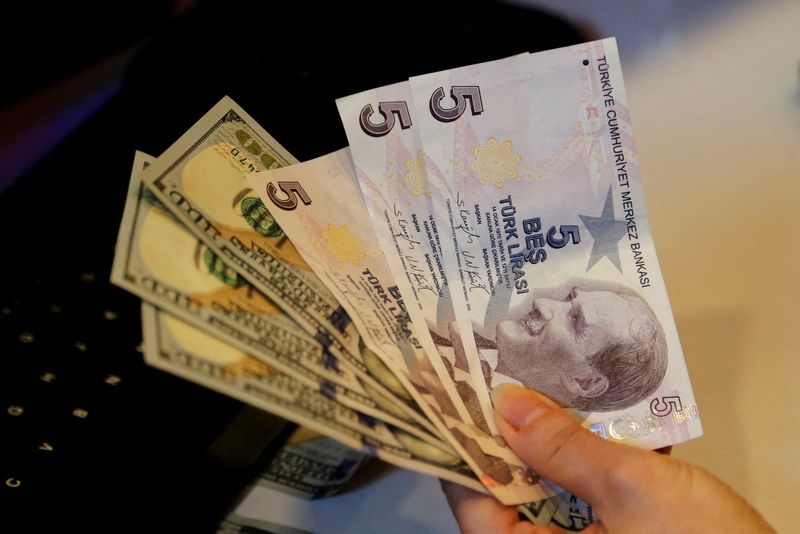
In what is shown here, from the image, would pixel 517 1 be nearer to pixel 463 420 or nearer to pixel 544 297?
pixel 544 297

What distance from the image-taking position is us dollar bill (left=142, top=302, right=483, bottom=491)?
376mm

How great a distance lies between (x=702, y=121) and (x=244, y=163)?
0.56 m

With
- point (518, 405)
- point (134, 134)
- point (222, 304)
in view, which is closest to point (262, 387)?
point (222, 304)

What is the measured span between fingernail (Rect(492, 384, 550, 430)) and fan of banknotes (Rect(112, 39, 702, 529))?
0.01 m

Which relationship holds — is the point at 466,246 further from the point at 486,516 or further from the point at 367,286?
the point at 486,516

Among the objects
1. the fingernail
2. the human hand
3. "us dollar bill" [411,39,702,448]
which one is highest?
"us dollar bill" [411,39,702,448]

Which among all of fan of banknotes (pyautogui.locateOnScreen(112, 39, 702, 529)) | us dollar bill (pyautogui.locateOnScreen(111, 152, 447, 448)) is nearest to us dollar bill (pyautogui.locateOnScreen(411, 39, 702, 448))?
fan of banknotes (pyautogui.locateOnScreen(112, 39, 702, 529))

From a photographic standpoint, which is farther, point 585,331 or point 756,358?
point 756,358

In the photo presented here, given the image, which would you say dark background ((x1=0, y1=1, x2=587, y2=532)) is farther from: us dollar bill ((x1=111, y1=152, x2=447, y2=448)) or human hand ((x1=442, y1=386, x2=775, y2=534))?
human hand ((x1=442, y1=386, x2=775, y2=534))

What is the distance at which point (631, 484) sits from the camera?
1.34 ft

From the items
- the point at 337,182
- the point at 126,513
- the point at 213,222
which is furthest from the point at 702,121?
the point at 126,513

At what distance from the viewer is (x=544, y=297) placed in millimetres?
521

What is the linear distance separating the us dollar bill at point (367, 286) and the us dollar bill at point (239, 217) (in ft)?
0.04

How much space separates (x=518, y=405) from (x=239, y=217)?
26 centimetres
